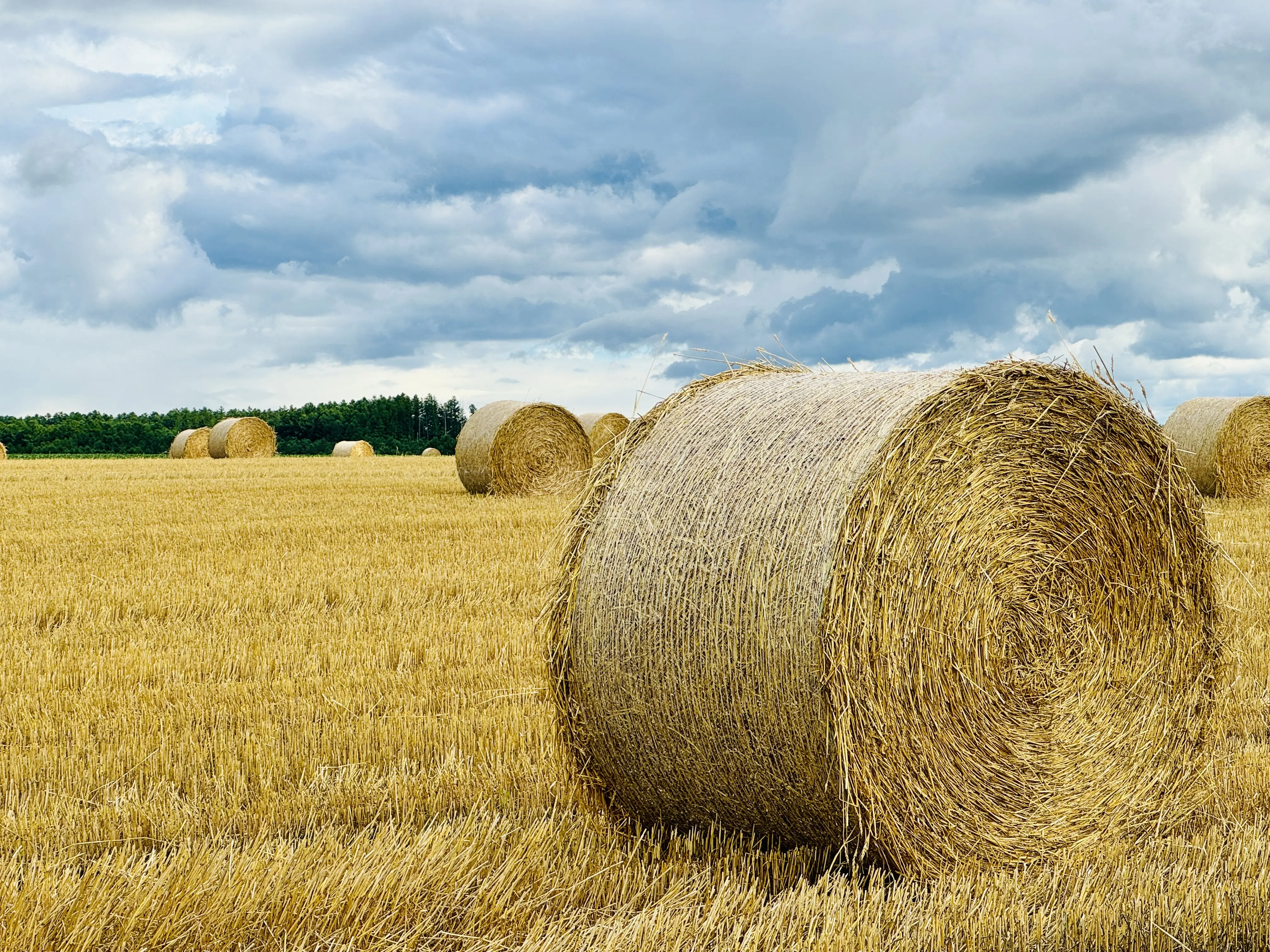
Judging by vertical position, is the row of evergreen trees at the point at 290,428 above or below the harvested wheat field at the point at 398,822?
above

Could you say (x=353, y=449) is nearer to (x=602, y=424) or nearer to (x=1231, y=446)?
(x=602, y=424)

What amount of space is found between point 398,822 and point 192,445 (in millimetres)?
35293

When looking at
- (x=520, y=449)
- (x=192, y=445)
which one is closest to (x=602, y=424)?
(x=520, y=449)

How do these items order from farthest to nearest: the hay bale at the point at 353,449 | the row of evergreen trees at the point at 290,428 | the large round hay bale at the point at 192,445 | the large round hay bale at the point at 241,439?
the row of evergreen trees at the point at 290,428 < the hay bale at the point at 353,449 < the large round hay bale at the point at 192,445 < the large round hay bale at the point at 241,439

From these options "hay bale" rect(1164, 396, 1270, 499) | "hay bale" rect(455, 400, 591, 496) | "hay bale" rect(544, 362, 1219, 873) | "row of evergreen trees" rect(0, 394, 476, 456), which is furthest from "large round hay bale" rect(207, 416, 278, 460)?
"hay bale" rect(544, 362, 1219, 873)

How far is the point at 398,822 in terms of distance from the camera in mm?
4492

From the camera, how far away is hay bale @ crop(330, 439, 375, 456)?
41.5m

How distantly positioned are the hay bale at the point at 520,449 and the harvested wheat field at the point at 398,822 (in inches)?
321

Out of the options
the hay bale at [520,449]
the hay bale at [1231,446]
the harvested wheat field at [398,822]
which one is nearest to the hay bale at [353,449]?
the hay bale at [520,449]

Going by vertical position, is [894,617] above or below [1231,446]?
below

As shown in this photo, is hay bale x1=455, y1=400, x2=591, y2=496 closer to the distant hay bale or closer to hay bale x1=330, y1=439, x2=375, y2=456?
the distant hay bale

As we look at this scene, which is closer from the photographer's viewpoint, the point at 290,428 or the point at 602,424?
the point at 602,424

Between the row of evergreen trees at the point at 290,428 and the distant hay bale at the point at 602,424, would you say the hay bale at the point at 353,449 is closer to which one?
the row of evergreen trees at the point at 290,428

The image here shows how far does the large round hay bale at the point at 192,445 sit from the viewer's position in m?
37.2
